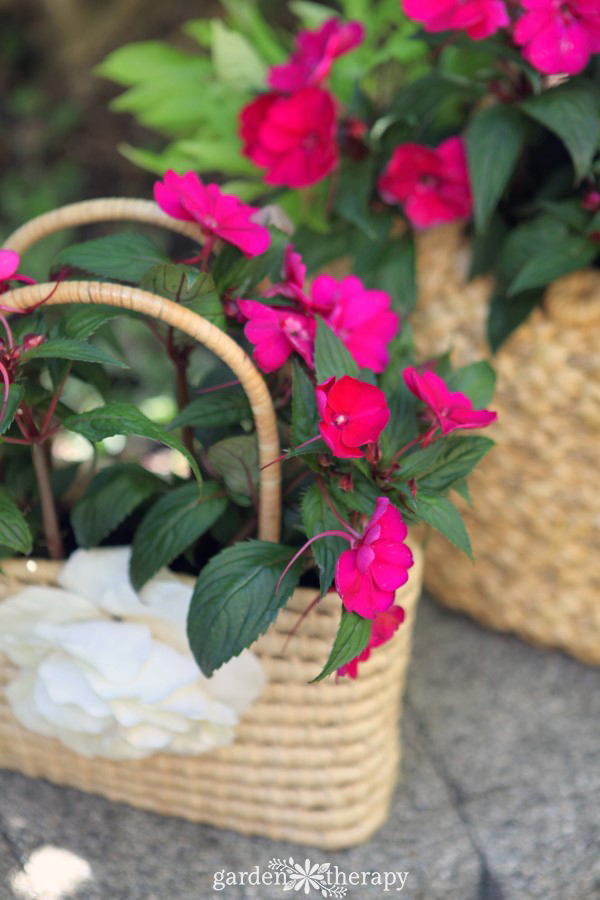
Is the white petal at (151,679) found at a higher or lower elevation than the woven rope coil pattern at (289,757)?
higher

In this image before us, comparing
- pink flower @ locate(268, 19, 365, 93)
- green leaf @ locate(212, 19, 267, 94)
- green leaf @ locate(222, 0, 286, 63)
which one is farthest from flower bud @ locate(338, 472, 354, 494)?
green leaf @ locate(222, 0, 286, 63)

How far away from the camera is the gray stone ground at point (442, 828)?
36.5 inches

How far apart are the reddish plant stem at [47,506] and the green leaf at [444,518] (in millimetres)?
376

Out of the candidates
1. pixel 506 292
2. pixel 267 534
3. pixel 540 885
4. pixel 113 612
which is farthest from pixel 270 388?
pixel 540 885

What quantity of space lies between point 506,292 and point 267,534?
477 millimetres

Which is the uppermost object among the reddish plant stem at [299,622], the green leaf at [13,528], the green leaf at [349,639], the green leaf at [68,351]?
the green leaf at [68,351]

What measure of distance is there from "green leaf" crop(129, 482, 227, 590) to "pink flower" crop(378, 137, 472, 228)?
19.5 inches

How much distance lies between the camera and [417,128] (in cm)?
115

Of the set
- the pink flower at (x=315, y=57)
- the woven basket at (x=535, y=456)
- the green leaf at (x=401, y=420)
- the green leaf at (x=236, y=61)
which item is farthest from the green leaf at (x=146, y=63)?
the green leaf at (x=401, y=420)

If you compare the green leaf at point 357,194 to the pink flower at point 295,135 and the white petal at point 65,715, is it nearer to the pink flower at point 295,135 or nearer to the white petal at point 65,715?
the pink flower at point 295,135

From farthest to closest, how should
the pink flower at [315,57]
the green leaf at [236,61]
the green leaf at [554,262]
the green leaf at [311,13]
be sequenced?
1. the green leaf at [311,13]
2. the green leaf at [236,61]
3. the pink flower at [315,57]
4. the green leaf at [554,262]

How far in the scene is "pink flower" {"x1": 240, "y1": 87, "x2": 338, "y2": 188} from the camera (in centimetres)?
109

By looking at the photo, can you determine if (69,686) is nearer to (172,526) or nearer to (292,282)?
(172,526)

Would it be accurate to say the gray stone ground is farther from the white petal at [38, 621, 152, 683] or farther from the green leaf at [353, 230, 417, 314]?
the green leaf at [353, 230, 417, 314]
